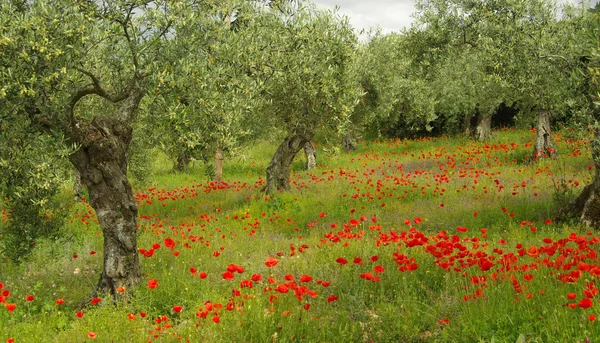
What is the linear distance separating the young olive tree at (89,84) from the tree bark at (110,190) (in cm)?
1

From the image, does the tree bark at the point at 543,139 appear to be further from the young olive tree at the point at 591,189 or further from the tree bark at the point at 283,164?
the tree bark at the point at 283,164

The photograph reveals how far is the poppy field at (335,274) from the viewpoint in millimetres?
5113

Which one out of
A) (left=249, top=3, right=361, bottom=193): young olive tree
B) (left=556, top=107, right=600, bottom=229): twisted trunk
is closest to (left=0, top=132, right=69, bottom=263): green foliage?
(left=249, top=3, right=361, bottom=193): young olive tree

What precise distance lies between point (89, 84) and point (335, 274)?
492cm

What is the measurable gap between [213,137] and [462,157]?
17.9 meters

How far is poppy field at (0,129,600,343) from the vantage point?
5.11 m

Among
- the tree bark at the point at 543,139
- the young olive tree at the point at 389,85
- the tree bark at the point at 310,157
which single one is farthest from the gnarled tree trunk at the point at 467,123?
the tree bark at the point at 310,157

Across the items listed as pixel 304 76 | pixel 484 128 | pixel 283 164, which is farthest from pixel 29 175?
pixel 484 128

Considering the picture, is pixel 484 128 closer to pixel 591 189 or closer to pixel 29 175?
pixel 591 189

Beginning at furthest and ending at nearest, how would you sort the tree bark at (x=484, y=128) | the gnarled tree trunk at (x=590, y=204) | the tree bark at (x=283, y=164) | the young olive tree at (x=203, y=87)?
the tree bark at (x=484, y=128)
the tree bark at (x=283, y=164)
the gnarled tree trunk at (x=590, y=204)
the young olive tree at (x=203, y=87)

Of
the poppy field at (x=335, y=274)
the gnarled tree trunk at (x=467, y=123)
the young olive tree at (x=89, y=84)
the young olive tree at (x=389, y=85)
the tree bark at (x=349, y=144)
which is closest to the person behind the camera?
the poppy field at (x=335, y=274)

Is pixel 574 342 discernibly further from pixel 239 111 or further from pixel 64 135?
pixel 64 135

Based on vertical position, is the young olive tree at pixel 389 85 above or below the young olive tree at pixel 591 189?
above

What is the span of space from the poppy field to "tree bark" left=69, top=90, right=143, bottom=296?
16.2 inches
